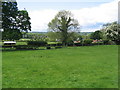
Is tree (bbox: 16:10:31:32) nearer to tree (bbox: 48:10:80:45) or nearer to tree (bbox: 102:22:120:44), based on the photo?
tree (bbox: 48:10:80:45)

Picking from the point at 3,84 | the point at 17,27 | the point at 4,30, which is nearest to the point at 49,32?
the point at 17,27

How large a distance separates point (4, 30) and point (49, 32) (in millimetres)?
21385

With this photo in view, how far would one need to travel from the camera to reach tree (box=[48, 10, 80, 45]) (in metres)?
52.9

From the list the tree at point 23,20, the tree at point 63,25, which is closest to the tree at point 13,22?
the tree at point 23,20

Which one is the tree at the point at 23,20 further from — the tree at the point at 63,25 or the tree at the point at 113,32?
the tree at the point at 113,32

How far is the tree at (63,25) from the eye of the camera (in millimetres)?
52906

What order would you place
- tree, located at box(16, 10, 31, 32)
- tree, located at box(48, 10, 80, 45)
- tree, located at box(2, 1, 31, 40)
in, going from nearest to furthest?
→ tree, located at box(2, 1, 31, 40)
tree, located at box(16, 10, 31, 32)
tree, located at box(48, 10, 80, 45)

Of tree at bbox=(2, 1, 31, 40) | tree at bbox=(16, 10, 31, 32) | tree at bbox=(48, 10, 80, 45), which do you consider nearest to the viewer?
tree at bbox=(2, 1, 31, 40)

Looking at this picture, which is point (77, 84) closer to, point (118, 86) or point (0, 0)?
point (118, 86)

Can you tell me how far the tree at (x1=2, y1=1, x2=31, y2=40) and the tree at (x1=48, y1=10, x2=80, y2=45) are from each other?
16938 mm

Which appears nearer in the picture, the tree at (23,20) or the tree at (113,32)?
the tree at (23,20)

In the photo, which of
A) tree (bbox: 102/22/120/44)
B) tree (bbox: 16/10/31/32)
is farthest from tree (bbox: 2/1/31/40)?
tree (bbox: 102/22/120/44)

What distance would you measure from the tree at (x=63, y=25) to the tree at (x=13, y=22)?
16.9 m

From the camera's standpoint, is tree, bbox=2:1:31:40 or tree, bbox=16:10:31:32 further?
tree, bbox=16:10:31:32
